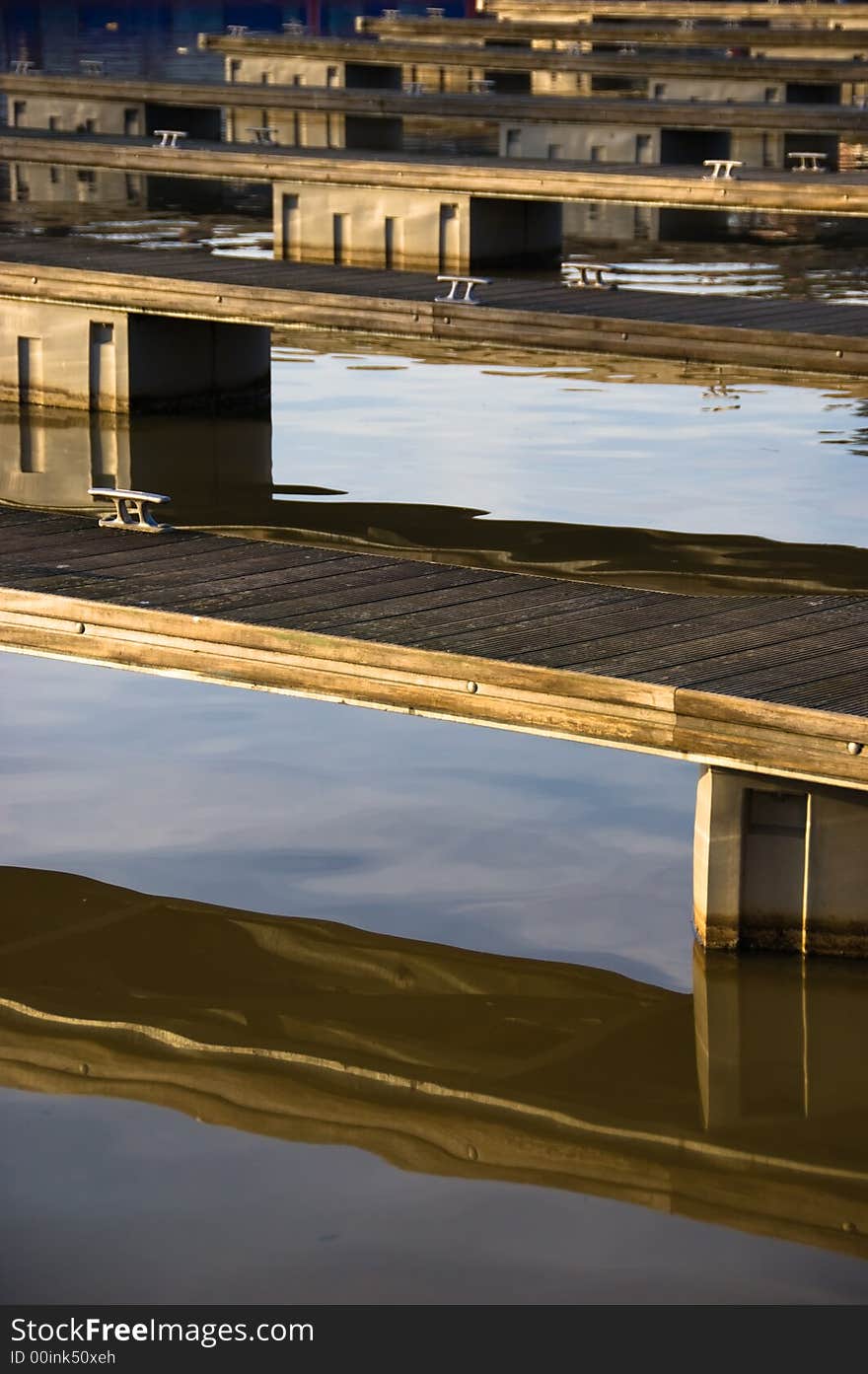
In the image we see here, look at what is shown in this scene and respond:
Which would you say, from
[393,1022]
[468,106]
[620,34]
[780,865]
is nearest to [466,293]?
[780,865]

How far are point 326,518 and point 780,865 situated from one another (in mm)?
5285

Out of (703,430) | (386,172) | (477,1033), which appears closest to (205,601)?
(477,1033)

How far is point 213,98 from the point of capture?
2614cm

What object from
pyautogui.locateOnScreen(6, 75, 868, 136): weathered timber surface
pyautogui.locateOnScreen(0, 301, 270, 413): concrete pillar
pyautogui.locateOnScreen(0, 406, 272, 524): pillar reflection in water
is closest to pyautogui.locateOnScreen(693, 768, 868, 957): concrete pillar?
pyautogui.locateOnScreen(0, 406, 272, 524): pillar reflection in water

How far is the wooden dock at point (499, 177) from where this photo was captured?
17234 millimetres

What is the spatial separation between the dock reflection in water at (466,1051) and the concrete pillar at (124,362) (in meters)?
7.42

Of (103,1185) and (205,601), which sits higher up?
(205,601)

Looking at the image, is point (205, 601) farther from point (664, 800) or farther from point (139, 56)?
point (139, 56)

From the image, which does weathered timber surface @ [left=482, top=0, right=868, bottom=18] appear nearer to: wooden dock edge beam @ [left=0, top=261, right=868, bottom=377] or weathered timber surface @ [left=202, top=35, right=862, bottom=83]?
weathered timber surface @ [left=202, top=35, right=862, bottom=83]

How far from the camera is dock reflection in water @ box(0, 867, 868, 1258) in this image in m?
5.20

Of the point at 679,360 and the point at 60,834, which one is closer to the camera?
the point at 60,834

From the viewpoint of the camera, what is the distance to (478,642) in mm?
6547
